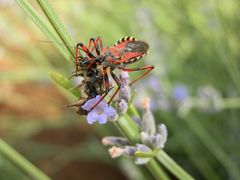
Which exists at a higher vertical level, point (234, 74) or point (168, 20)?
point (168, 20)

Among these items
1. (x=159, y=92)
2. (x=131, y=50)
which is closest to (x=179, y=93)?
(x=159, y=92)

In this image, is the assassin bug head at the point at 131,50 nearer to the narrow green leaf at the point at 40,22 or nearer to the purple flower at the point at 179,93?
the narrow green leaf at the point at 40,22

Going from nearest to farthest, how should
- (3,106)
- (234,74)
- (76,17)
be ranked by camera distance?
(234,74), (76,17), (3,106)

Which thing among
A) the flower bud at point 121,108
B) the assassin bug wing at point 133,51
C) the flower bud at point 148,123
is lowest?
the flower bud at point 148,123

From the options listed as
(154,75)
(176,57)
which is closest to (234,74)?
(154,75)

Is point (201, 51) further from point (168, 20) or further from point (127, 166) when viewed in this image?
point (127, 166)

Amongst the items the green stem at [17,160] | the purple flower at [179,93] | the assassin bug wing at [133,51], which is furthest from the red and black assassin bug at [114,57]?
the purple flower at [179,93]
